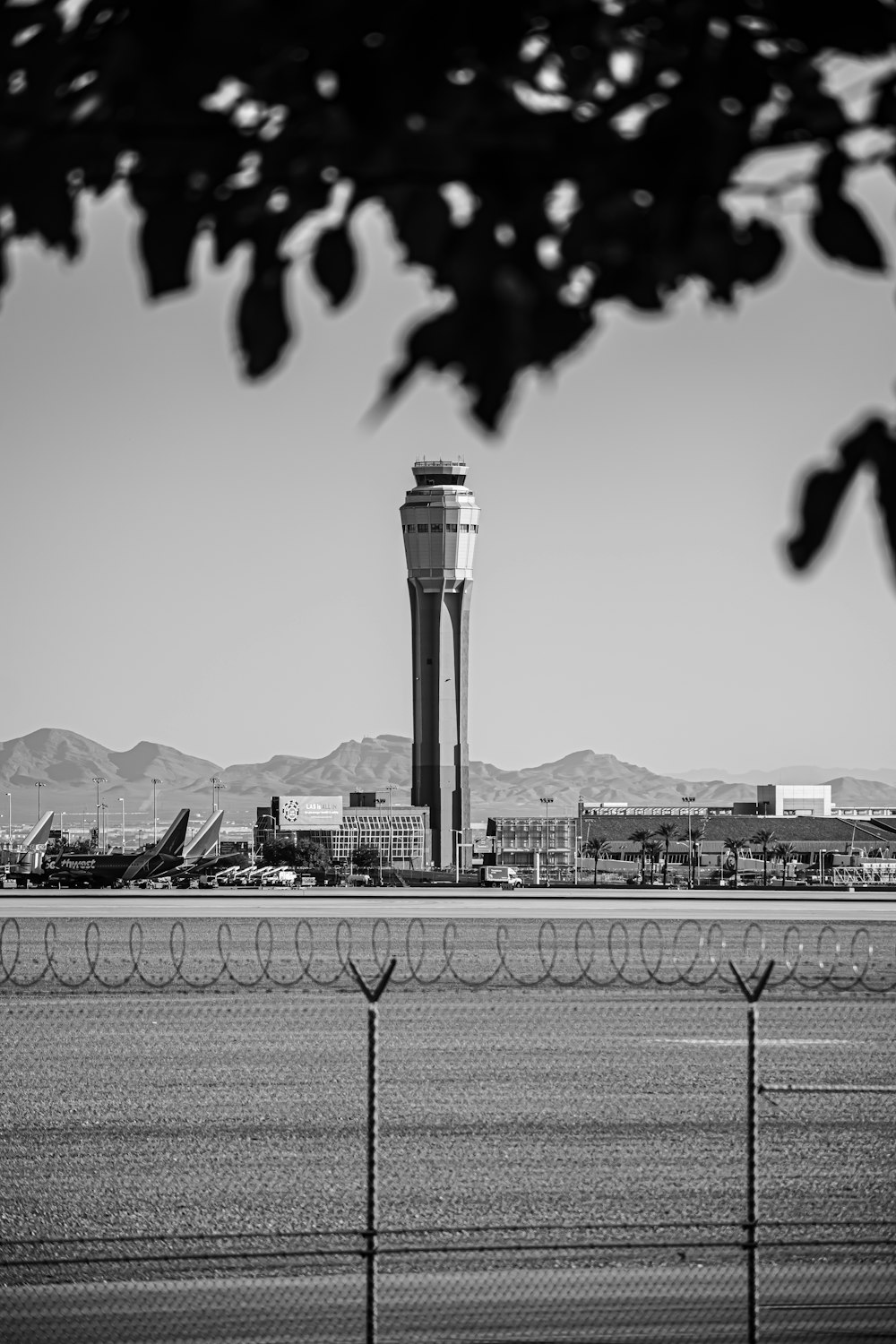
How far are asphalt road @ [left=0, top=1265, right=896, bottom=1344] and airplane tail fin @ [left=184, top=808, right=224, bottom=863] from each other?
121 m

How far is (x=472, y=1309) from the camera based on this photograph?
45.1ft

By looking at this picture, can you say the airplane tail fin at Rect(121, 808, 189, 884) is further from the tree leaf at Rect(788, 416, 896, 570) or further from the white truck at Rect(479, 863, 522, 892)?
the tree leaf at Rect(788, 416, 896, 570)

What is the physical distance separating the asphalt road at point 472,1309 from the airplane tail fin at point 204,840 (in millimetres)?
121142

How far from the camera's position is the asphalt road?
42.9 feet

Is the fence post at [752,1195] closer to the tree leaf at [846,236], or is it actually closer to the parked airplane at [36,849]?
the tree leaf at [846,236]

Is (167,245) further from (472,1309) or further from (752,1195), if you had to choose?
(472,1309)

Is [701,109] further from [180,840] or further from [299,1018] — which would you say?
[180,840]

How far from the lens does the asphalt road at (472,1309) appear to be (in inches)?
514

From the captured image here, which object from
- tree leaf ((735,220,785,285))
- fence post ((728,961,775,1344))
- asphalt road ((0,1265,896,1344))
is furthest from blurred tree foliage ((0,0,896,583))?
asphalt road ((0,1265,896,1344))

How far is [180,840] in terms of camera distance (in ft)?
401

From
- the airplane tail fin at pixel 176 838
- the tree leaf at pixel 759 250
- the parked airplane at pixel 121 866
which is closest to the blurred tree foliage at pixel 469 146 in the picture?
the tree leaf at pixel 759 250

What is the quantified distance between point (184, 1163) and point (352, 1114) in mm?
3695

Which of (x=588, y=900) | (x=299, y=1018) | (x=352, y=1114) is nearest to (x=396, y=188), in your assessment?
(x=352, y=1114)

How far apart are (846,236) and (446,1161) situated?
17779mm
